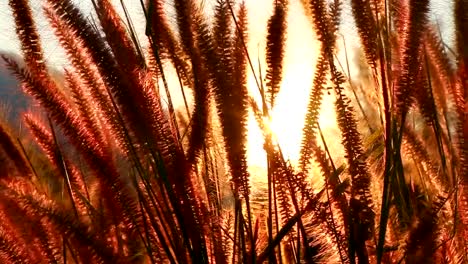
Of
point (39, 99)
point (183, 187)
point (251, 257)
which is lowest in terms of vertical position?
point (251, 257)

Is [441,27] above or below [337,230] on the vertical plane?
above

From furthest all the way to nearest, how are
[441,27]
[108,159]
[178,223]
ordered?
1. [441,27]
2. [108,159]
3. [178,223]

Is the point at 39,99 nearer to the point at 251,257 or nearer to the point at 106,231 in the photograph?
the point at 106,231

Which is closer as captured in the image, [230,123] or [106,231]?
[230,123]

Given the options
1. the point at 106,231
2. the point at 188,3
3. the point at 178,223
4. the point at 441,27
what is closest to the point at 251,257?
the point at 178,223

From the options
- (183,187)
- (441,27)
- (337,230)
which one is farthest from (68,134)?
(441,27)

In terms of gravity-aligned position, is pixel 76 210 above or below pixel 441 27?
below

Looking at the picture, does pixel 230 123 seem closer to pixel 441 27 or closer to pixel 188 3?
pixel 188 3

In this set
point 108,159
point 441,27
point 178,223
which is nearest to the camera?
point 178,223

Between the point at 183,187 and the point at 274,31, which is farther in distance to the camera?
the point at 274,31
